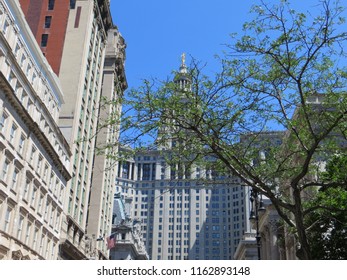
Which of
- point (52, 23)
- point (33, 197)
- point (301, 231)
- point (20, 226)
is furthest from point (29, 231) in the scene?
point (52, 23)

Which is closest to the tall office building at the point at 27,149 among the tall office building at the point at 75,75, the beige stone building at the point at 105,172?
the tall office building at the point at 75,75

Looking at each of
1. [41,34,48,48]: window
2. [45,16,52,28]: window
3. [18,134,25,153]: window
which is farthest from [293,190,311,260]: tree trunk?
[45,16,52,28]: window

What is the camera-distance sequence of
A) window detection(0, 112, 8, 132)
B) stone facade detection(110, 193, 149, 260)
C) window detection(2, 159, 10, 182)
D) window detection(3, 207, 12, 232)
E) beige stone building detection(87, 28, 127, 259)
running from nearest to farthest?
window detection(0, 112, 8, 132)
window detection(2, 159, 10, 182)
window detection(3, 207, 12, 232)
beige stone building detection(87, 28, 127, 259)
stone facade detection(110, 193, 149, 260)

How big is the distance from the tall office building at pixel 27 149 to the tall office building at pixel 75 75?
4.95 meters

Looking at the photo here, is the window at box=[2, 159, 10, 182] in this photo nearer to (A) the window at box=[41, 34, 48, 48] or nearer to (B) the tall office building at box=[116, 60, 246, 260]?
(A) the window at box=[41, 34, 48, 48]

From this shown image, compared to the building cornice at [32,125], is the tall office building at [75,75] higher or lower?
higher

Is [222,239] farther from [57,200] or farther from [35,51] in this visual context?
[35,51]

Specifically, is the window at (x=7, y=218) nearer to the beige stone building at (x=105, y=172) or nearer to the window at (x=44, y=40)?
the beige stone building at (x=105, y=172)

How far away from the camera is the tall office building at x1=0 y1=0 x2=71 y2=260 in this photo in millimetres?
35750

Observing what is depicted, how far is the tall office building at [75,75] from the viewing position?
57.4 meters

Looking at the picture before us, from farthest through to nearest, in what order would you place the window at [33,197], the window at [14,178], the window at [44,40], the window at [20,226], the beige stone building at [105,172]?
the beige stone building at [105,172], the window at [44,40], the window at [33,197], the window at [20,226], the window at [14,178]

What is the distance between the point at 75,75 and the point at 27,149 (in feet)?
71.9

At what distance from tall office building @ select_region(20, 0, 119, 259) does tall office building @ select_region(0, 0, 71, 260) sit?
4.95 meters

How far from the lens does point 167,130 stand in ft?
54.0
